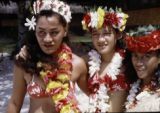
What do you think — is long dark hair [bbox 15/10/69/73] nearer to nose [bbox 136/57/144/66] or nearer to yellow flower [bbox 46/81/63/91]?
yellow flower [bbox 46/81/63/91]

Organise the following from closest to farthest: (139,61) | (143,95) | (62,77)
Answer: (143,95), (139,61), (62,77)

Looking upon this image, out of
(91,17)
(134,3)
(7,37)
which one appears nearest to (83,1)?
(134,3)

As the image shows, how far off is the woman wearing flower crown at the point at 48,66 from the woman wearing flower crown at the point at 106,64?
18cm

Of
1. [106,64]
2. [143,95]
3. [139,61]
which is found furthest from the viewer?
[106,64]

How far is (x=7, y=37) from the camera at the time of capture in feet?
46.7

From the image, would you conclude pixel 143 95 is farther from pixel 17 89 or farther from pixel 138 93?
pixel 17 89

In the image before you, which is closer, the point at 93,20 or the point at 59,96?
the point at 59,96

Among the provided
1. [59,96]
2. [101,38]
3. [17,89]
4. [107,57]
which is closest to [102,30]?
[101,38]

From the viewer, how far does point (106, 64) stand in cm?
317

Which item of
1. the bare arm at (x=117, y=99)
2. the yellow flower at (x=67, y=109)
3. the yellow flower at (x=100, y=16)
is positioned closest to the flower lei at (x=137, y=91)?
the bare arm at (x=117, y=99)

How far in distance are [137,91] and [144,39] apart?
1.24 ft

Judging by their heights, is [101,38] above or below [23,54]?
above

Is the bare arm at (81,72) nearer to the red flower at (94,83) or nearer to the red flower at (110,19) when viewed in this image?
the red flower at (94,83)

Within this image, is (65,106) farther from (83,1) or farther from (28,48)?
(83,1)
